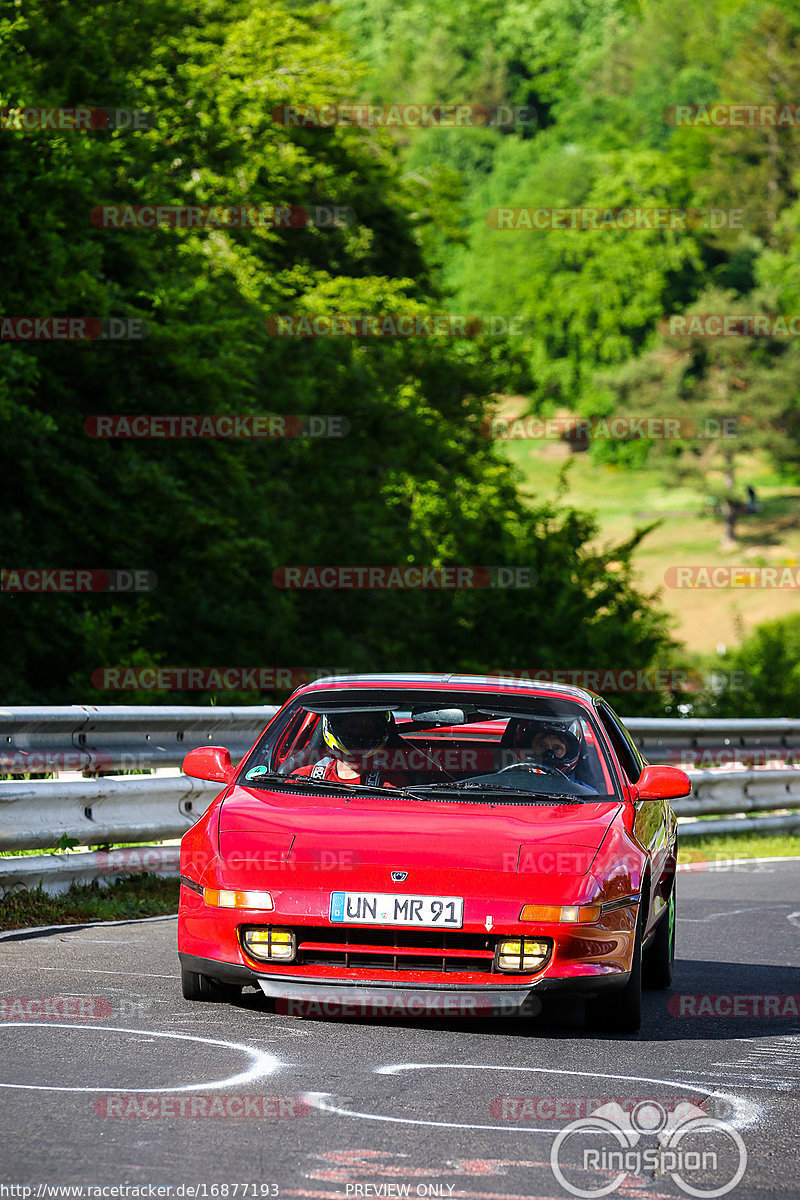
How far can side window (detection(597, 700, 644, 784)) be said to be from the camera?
7930 millimetres

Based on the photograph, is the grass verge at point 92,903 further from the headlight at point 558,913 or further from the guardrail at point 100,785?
the headlight at point 558,913

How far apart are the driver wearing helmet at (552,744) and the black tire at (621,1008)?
0.84 m

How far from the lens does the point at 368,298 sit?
38031 millimetres

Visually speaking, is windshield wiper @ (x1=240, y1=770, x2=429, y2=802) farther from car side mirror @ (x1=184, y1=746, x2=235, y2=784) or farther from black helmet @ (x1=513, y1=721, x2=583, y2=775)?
black helmet @ (x1=513, y1=721, x2=583, y2=775)

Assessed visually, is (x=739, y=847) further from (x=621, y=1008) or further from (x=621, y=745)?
(x=621, y=1008)

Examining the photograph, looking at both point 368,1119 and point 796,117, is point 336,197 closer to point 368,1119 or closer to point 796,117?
point 368,1119

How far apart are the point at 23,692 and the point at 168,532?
3316 millimetres

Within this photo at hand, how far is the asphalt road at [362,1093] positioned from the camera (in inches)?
176

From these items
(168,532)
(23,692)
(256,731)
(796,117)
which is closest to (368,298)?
(168,532)

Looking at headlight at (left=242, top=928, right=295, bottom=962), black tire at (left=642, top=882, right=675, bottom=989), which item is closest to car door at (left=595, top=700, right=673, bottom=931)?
black tire at (left=642, top=882, right=675, bottom=989)

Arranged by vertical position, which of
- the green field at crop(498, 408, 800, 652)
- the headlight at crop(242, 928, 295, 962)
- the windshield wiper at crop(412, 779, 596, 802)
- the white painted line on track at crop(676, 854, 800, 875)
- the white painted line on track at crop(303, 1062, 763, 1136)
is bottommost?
the green field at crop(498, 408, 800, 652)

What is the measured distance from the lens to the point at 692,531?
334 ft

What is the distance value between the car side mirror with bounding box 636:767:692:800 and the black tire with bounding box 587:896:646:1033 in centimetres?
72

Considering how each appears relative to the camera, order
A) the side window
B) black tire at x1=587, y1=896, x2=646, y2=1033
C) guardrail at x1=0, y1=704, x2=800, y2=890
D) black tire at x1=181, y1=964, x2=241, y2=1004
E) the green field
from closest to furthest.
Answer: black tire at x1=587, y1=896, x2=646, y2=1033
black tire at x1=181, y1=964, x2=241, y2=1004
the side window
guardrail at x1=0, y1=704, x2=800, y2=890
the green field
